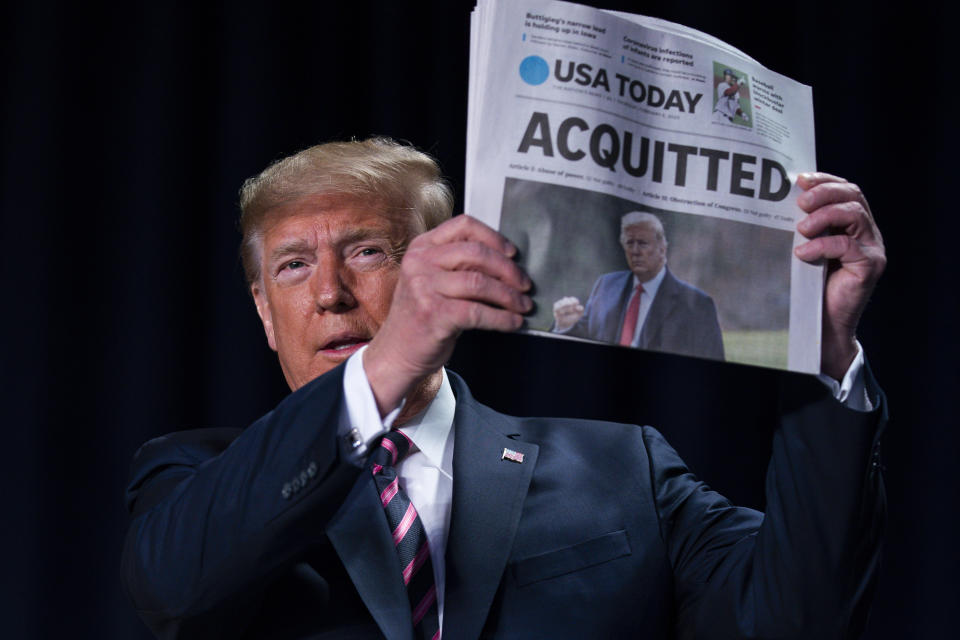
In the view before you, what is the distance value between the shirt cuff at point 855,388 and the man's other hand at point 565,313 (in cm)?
31

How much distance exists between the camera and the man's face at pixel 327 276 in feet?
5.16

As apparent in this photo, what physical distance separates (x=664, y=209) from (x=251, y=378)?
1603 mm

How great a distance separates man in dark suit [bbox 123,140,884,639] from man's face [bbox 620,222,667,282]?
118mm

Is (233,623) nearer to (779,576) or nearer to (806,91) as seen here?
(779,576)

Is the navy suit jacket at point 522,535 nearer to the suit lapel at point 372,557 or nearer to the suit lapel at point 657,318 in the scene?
the suit lapel at point 372,557

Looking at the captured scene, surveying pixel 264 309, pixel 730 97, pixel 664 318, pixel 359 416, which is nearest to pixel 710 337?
pixel 664 318

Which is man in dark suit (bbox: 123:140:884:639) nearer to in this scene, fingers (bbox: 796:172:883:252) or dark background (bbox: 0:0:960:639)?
fingers (bbox: 796:172:883:252)

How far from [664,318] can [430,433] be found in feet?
1.95

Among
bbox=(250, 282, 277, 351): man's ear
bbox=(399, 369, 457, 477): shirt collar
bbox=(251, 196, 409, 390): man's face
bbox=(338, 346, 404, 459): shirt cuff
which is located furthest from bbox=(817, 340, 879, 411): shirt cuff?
bbox=(250, 282, 277, 351): man's ear

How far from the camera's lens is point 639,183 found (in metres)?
1.06

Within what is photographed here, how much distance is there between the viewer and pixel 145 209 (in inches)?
96.3

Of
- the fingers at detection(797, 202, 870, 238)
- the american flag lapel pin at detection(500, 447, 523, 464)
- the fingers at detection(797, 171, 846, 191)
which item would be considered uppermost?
the fingers at detection(797, 171, 846, 191)

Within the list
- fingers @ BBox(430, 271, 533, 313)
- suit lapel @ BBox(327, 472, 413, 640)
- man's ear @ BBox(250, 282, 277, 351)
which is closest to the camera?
fingers @ BBox(430, 271, 533, 313)

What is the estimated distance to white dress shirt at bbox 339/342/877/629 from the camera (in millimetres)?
1123
